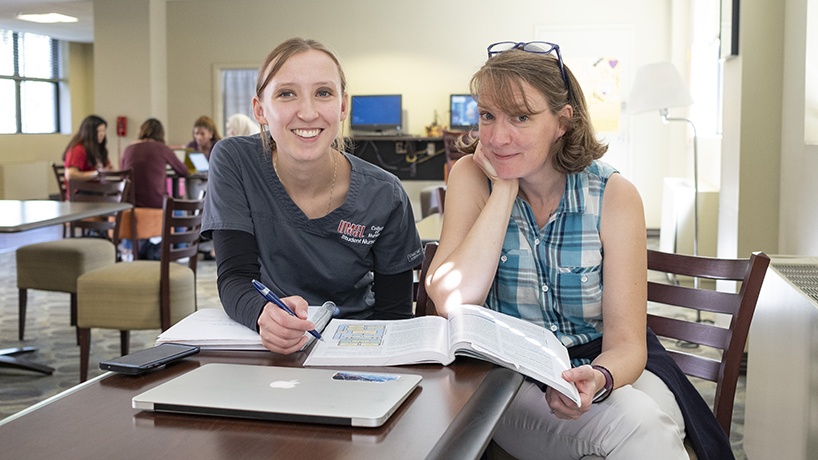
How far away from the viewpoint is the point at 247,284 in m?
1.38

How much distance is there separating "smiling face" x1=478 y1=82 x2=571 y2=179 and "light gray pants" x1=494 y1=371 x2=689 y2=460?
46cm

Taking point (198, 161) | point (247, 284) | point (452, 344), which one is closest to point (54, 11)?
point (198, 161)

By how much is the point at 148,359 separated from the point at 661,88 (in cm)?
387

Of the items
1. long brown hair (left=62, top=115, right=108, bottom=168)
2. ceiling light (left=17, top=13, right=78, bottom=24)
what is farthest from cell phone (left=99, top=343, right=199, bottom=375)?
ceiling light (left=17, top=13, right=78, bottom=24)

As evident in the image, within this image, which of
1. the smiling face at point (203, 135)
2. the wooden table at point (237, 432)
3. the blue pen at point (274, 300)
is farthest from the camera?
the smiling face at point (203, 135)

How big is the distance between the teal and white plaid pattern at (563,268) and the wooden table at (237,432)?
51 cm

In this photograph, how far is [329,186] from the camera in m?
1.62

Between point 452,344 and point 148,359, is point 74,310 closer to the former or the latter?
point 148,359

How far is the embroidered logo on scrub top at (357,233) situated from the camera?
1.56 metres

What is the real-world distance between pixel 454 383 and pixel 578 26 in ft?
26.3

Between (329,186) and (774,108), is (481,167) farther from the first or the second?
(774,108)

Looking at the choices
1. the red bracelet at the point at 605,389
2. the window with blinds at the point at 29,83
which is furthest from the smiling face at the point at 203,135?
the red bracelet at the point at 605,389

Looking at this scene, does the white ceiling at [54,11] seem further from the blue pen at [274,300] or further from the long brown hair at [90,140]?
the blue pen at [274,300]

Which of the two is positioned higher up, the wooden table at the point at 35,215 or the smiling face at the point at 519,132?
the smiling face at the point at 519,132
